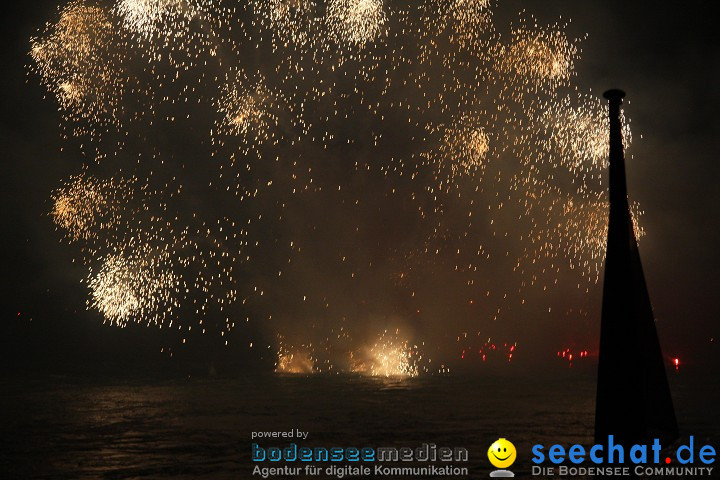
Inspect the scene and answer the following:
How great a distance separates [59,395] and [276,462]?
19.1m

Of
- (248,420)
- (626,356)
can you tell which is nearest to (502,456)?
(248,420)

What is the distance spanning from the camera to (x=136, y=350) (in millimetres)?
54875

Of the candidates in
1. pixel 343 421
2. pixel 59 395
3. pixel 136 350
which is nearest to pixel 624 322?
pixel 343 421

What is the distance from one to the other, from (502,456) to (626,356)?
7798 millimetres

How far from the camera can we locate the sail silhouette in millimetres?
5266

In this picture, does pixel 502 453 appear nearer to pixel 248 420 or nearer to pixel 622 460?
pixel 248 420

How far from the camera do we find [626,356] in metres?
5.38

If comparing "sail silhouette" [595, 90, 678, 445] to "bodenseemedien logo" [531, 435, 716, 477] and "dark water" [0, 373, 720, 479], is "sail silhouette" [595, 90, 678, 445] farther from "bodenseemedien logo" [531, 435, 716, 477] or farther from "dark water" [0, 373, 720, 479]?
"dark water" [0, 373, 720, 479]

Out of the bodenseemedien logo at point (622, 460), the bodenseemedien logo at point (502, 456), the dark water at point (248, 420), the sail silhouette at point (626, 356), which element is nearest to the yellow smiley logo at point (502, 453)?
the bodenseemedien logo at point (502, 456)

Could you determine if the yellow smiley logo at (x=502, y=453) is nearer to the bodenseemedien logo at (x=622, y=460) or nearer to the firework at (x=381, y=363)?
the bodenseemedien logo at (x=622, y=460)

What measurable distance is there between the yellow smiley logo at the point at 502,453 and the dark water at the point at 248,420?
18 centimetres

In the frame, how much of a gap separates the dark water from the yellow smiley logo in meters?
0.18

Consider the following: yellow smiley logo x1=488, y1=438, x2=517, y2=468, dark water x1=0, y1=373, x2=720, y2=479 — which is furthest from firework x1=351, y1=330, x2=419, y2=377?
yellow smiley logo x1=488, y1=438, x2=517, y2=468

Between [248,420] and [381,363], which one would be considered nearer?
[248,420]
